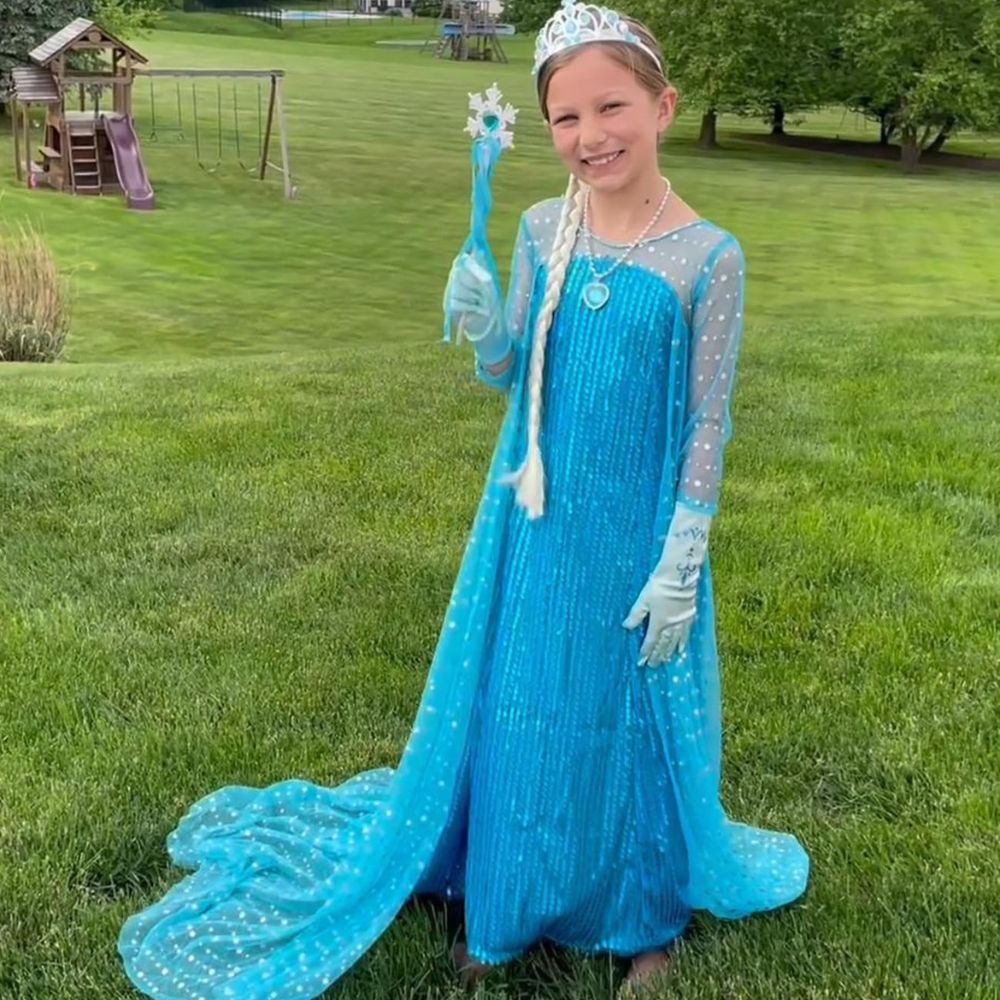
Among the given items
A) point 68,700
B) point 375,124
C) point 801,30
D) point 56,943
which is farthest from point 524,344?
point 801,30

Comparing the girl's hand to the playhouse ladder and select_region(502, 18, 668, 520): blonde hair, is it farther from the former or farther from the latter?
the playhouse ladder

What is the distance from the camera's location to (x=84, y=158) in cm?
1806

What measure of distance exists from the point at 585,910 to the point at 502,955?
0.53 ft

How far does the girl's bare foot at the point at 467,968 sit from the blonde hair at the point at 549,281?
799mm

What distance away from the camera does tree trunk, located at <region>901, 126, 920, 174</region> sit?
27.5 m

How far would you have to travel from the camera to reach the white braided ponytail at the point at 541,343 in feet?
6.56

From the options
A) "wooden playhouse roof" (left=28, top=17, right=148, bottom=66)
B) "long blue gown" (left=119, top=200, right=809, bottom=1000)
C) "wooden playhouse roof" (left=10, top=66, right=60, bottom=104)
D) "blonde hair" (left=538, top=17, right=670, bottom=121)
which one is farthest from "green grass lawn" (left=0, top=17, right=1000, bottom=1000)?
"wooden playhouse roof" (left=10, top=66, right=60, bottom=104)

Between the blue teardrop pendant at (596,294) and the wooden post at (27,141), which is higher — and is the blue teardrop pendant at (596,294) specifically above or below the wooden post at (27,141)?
above

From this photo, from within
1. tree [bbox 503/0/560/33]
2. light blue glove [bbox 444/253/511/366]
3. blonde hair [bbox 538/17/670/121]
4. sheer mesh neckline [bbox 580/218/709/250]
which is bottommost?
light blue glove [bbox 444/253/511/366]

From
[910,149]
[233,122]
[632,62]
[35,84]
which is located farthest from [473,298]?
[910,149]

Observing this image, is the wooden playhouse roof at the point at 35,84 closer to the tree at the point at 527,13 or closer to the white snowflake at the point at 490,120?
the white snowflake at the point at 490,120

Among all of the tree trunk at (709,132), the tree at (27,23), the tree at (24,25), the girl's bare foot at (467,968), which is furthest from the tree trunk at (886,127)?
the girl's bare foot at (467,968)

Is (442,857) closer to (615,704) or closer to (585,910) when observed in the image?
(585,910)

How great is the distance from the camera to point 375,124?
2778 centimetres
